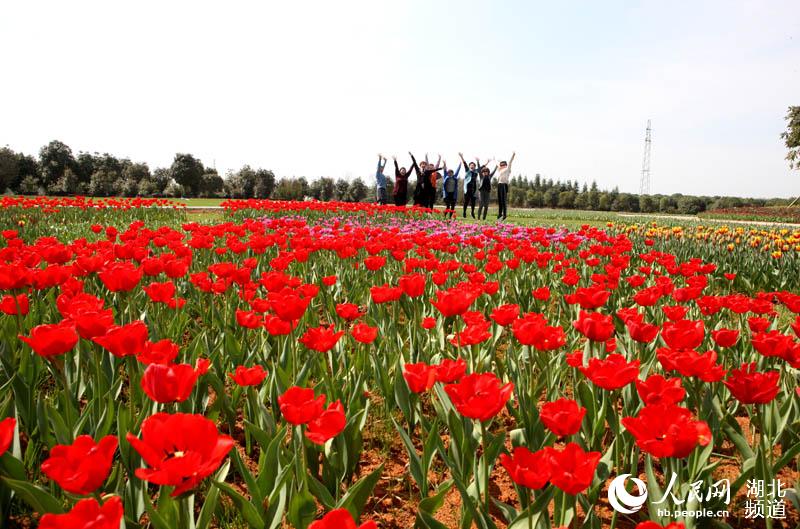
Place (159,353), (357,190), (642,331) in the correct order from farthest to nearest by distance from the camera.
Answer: (357,190) → (642,331) → (159,353)

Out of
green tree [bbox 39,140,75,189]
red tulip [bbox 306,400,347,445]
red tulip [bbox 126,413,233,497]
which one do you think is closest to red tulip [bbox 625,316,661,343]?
red tulip [bbox 306,400,347,445]

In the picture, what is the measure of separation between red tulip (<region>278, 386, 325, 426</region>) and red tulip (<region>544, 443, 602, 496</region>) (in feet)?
2.24

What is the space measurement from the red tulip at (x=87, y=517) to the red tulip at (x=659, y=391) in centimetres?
150

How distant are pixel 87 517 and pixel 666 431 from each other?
143 cm

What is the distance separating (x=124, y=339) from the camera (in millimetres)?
1848

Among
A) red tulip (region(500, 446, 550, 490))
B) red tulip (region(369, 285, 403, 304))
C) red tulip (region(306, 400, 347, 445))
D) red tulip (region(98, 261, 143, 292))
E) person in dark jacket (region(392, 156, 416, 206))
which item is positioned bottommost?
red tulip (region(500, 446, 550, 490))

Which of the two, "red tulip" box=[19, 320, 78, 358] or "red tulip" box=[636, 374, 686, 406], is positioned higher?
"red tulip" box=[19, 320, 78, 358]

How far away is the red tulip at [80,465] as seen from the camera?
3.71ft

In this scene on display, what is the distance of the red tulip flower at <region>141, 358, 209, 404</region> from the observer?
1.50 meters

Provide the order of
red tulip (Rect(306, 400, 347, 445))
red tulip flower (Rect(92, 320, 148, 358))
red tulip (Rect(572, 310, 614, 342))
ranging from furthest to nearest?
red tulip (Rect(572, 310, 614, 342)) → red tulip flower (Rect(92, 320, 148, 358)) → red tulip (Rect(306, 400, 347, 445))

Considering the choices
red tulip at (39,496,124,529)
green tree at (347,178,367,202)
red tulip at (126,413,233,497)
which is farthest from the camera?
green tree at (347,178,367,202)

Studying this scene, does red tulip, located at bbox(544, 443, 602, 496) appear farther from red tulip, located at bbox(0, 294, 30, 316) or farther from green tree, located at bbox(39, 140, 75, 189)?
green tree, located at bbox(39, 140, 75, 189)

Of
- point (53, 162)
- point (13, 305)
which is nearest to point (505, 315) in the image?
point (13, 305)

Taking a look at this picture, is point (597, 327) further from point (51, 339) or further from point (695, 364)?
point (51, 339)
